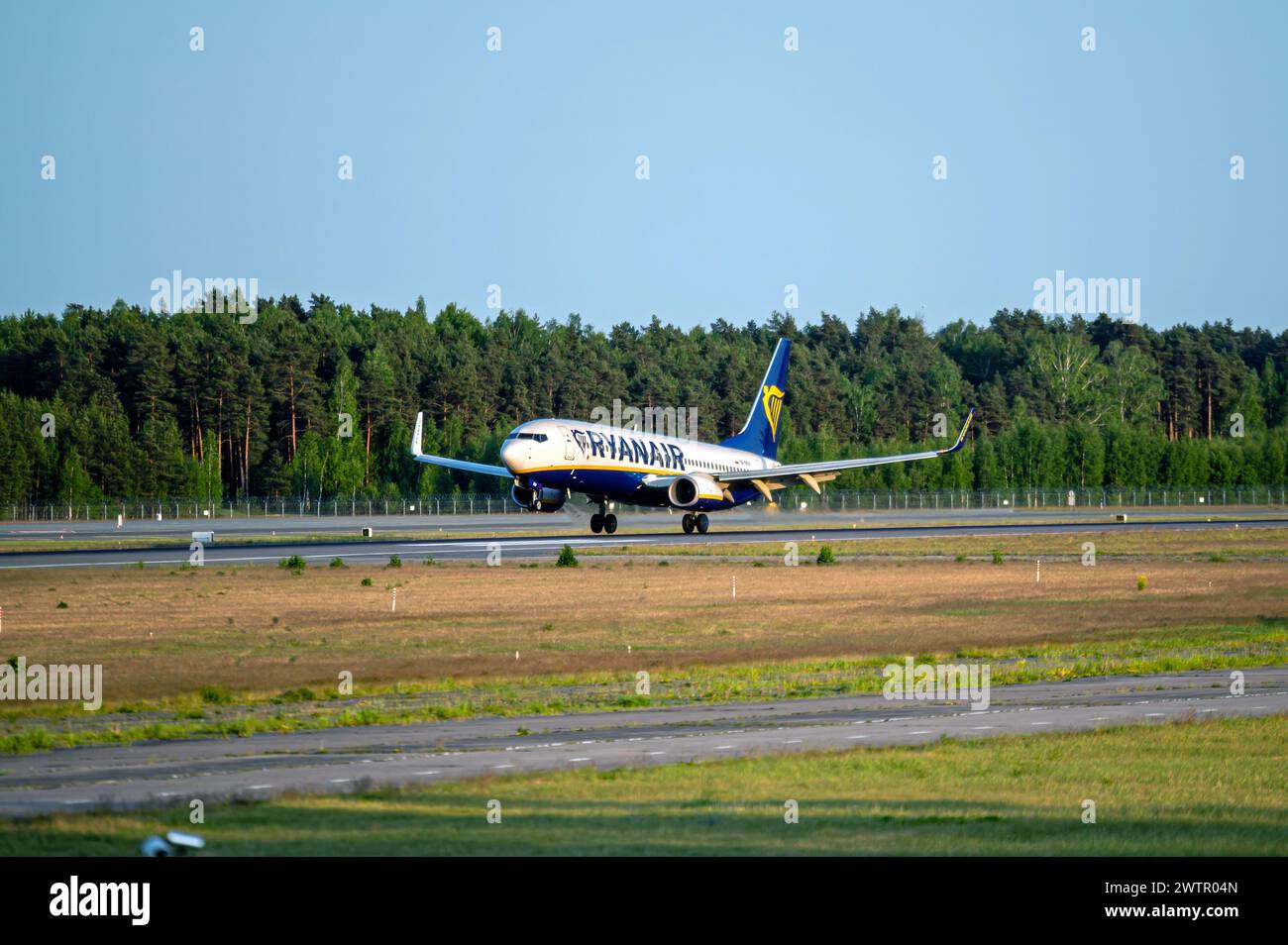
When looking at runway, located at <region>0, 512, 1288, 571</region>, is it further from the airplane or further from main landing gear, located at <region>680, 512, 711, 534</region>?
the airplane

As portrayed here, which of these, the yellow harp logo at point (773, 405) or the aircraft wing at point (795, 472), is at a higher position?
the yellow harp logo at point (773, 405)

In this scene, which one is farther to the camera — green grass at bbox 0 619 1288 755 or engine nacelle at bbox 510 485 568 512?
engine nacelle at bbox 510 485 568 512

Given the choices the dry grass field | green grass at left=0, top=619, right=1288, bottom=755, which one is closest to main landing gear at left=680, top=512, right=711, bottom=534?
the dry grass field

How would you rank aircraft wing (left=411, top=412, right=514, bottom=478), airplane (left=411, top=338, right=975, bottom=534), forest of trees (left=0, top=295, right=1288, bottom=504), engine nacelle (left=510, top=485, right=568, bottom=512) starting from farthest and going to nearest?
forest of trees (left=0, top=295, right=1288, bottom=504) < aircraft wing (left=411, top=412, right=514, bottom=478) < engine nacelle (left=510, top=485, right=568, bottom=512) < airplane (left=411, top=338, right=975, bottom=534)

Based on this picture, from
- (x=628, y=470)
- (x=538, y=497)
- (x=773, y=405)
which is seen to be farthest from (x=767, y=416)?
(x=538, y=497)

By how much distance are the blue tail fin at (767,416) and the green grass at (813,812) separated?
71208 mm

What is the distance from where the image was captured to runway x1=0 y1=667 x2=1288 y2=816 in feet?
67.7

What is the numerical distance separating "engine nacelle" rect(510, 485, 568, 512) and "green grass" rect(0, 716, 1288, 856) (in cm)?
4966

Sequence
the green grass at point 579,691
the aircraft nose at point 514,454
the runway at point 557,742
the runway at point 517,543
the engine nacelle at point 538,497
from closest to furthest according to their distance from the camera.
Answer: the runway at point 557,742
the green grass at point 579,691
the runway at point 517,543
the aircraft nose at point 514,454
the engine nacelle at point 538,497

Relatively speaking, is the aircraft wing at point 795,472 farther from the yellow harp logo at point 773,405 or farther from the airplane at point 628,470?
the yellow harp logo at point 773,405

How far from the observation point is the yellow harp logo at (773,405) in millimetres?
97938

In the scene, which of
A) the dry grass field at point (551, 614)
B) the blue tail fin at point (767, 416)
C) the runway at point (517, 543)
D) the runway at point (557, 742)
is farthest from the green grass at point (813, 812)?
the blue tail fin at point (767, 416)

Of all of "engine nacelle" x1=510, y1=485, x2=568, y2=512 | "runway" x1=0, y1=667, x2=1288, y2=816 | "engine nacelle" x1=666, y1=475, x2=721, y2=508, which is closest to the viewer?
"runway" x1=0, y1=667, x2=1288, y2=816

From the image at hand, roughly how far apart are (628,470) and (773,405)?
24727 mm
